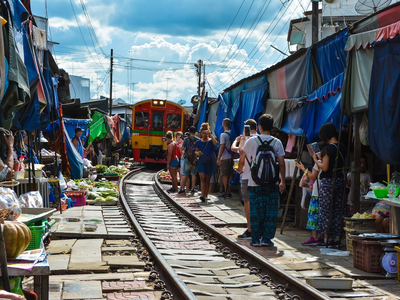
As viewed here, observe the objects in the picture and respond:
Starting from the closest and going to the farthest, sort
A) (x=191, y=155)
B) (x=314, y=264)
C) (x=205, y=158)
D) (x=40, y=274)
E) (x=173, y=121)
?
(x=40, y=274) → (x=314, y=264) → (x=205, y=158) → (x=191, y=155) → (x=173, y=121)

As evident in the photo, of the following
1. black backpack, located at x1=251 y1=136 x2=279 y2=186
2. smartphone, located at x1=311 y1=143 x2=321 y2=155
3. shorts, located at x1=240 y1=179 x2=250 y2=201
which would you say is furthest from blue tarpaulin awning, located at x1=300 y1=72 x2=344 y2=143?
shorts, located at x1=240 y1=179 x2=250 y2=201

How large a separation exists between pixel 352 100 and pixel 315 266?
8.32ft

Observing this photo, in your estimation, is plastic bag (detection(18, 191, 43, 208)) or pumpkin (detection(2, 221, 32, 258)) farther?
plastic bag (detection(18, 191, 43, 208))

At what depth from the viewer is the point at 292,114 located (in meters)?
10.0

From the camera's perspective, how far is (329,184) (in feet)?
23.8

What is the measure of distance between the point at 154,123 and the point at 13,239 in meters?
21.4

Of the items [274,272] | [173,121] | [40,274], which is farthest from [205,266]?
[173,121]

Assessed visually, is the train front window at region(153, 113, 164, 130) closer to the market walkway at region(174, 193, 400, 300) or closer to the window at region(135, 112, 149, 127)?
the window at region(135, 112, 149, 127)

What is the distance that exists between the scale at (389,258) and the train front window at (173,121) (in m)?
19.7

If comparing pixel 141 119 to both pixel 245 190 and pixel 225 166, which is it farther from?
pixel 245 190

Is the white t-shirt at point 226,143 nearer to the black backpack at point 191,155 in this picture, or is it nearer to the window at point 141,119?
the black backpack at point 191,155

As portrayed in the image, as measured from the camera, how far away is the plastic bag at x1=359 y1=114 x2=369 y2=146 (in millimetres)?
7125

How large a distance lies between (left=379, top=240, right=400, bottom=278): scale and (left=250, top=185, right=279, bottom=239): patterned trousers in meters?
1.81

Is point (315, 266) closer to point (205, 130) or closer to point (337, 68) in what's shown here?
point (337, 68)
